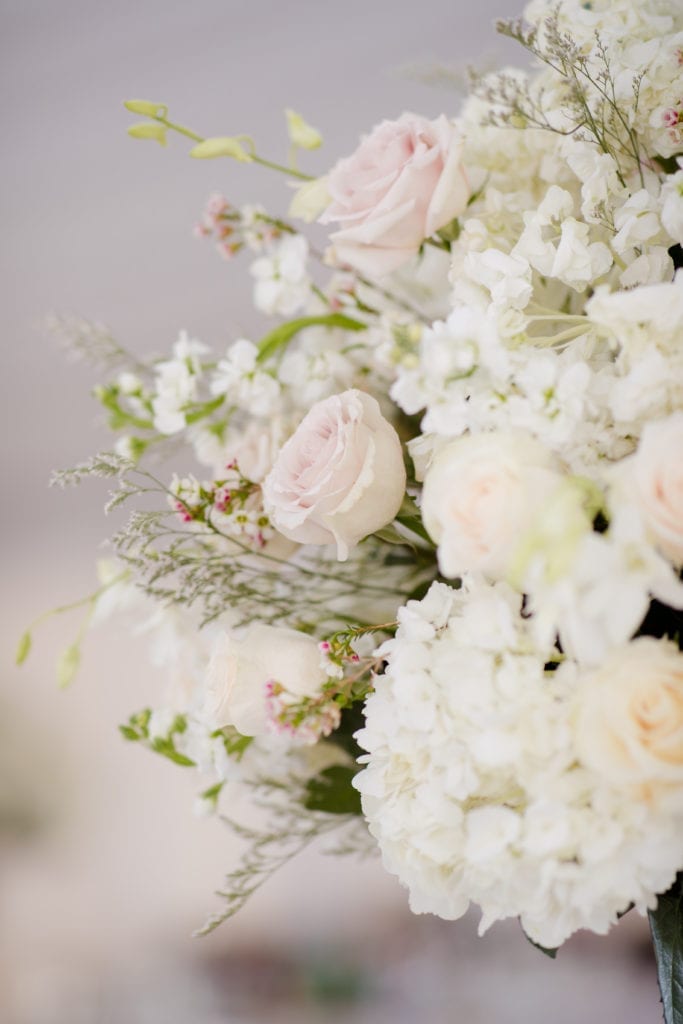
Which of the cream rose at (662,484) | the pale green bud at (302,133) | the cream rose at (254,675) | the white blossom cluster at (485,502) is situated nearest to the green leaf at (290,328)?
the white blossom cluster at (485,502)

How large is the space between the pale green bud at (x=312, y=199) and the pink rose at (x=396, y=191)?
37mm

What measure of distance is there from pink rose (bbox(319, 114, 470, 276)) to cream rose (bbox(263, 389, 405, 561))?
0.43 ft

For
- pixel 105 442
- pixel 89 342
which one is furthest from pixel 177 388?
pixel 105 442

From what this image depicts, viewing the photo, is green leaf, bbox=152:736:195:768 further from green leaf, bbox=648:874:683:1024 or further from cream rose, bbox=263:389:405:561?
green leaf, bbox=648:874:683:1024

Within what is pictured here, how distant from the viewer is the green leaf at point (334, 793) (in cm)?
73

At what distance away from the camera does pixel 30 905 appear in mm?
1062

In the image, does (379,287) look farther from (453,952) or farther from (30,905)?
(30,905)

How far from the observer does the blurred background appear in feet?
3.30

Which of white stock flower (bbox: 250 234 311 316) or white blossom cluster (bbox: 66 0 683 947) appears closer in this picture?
white blossom cluster (bbox: 66 0 683 947)

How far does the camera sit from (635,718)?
391 millimetres

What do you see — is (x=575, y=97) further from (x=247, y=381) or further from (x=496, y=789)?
(x=496, y=789)

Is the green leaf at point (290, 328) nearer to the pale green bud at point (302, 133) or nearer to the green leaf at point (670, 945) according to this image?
the pale green bud at point (302, 133)

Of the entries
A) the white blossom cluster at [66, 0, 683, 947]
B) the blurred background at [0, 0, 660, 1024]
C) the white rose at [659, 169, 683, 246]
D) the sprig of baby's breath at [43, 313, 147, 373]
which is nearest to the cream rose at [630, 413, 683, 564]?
the white blossom cluster at [66, 0, 683, 947]

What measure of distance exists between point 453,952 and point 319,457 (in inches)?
25.4
